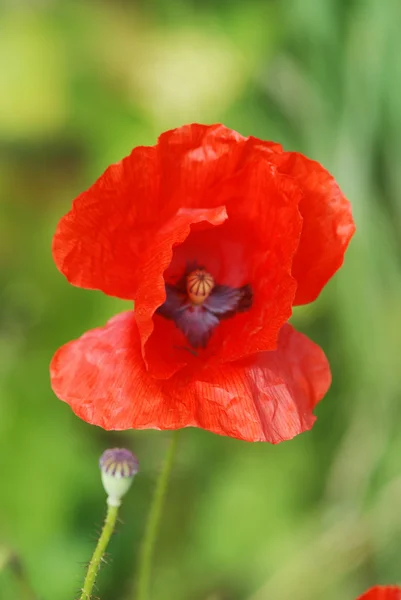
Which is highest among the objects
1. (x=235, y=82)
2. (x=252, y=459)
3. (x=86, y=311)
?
(x=235, y=82)

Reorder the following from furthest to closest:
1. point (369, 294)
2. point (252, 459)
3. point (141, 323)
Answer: point (369, 294) → point (252, 459) → point (141, 323)

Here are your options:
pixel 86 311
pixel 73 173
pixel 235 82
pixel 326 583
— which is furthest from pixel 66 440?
pixel 235 82

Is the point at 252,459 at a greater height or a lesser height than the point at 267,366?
greater

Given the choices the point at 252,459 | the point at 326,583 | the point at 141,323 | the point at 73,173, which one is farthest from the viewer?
the point at 73,173

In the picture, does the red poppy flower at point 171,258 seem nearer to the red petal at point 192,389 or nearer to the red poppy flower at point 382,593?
the red petal at point 192,389

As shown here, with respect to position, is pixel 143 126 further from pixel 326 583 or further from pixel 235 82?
pixel 326 583

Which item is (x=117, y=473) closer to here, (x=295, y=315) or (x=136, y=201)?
(x=136, y=201)

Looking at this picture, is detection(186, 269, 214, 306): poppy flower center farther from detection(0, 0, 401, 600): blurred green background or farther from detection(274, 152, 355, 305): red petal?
detection(0, 0, 401, 600): blurred green background

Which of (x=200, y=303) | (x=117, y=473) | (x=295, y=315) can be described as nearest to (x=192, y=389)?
(x=117, y=473)

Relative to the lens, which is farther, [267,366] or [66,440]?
[66,440]
